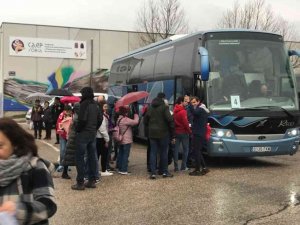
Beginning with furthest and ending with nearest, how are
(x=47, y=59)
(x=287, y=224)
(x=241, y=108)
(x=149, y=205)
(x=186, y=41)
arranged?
1. (x=47, y=59)
2. (x=186, y=41)
3. (x=241, y=108)
4. (x=149, y=205)
5. (x=287, y=224)

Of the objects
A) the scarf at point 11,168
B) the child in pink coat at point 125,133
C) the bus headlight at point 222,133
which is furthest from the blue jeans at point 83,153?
the scarf at point 11,168

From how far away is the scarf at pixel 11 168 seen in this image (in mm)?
2607

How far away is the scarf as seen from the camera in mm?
2607

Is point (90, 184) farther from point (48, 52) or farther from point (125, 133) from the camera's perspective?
point (48, 52)

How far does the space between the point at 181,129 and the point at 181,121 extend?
0.22 metres

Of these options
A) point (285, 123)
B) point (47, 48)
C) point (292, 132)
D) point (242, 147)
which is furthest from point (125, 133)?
point (47, 48)

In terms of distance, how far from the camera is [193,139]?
1072cm

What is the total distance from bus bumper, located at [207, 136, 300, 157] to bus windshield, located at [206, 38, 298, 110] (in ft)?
2.61

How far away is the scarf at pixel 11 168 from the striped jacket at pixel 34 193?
4 cm

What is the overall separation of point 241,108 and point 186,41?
282cm

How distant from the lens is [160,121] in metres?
10.3

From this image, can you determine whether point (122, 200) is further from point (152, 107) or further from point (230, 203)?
point (152, 107)

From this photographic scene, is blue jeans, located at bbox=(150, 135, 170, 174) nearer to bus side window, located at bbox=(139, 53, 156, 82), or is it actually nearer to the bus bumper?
the bus bumper

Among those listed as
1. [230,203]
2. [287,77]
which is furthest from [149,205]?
[287,77]
